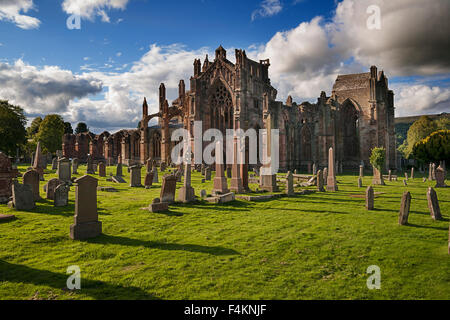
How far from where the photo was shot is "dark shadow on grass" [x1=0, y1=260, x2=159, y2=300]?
3.94 metres

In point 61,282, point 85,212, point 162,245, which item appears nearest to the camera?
point 61,282

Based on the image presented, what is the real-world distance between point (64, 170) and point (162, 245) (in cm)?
1241

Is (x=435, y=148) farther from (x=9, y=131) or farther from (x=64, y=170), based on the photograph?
(x=9, y=131)

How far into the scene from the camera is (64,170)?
15648 millimetres

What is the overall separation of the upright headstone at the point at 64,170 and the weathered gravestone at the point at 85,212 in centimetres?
1035

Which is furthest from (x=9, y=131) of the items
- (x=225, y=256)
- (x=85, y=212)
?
(x=225, y=256)

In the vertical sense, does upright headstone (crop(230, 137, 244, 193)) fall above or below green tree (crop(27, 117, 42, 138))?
below

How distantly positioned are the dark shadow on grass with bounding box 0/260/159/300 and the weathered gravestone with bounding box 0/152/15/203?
6799 millimetres

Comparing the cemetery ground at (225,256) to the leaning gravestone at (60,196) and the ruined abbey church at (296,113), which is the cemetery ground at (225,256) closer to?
the leaning gravestone at (60,196)

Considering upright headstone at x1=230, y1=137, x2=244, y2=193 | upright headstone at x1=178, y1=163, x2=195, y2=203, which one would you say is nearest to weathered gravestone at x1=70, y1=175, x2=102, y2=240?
upright headstone at x1=178, y1=163, x2=195, y2=203

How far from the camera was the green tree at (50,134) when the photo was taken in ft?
143

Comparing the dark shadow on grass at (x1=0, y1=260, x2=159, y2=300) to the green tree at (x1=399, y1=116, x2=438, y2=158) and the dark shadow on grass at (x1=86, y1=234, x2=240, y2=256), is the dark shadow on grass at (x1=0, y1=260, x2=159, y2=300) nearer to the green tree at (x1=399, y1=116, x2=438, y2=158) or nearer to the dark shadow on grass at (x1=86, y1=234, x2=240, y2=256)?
the dark shadow on grass at (x1=86, y1=234, x2=240, y2=256)

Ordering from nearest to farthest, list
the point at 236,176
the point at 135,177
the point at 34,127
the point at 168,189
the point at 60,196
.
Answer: the point at 60,196 → the point at 168,189 → the point at 236,176 → the point at 135,177 → the point at 34,127
